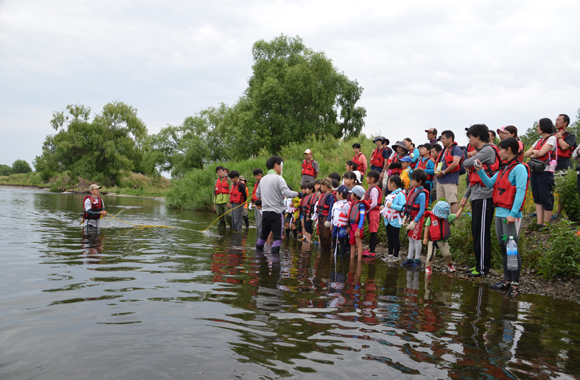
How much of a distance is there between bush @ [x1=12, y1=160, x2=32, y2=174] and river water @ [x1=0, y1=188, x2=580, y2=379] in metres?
146

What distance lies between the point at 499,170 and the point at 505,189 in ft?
1.74

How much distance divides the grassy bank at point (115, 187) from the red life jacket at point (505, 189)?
4554 centimetres

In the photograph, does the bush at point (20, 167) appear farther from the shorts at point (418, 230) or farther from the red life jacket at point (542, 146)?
the red life jacket at point (542, 146)

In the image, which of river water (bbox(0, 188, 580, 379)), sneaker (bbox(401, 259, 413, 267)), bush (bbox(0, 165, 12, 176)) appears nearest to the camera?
river water (bbox(0, 188, 580, 379))

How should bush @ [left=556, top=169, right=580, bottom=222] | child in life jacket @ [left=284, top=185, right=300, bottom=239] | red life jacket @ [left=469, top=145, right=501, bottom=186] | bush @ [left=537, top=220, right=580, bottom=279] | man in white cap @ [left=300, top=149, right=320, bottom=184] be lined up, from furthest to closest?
man in white cap @ [left=300, top=149, right=320, bottom=184] → child in life jacket @ [left=284, top=185, right=300, bottom=239] → bush @ [left=556, top=169, right=580, bottom=222] → red life jacket @ [left=469, top=145, right=501, bottom=186] → bush @ [left=537, top=220, right=580, bottom=279]

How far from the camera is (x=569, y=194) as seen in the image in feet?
28.0

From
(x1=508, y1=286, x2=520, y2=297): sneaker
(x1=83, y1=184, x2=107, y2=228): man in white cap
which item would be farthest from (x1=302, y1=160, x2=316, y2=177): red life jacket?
(x1=508, y1=286, x2=520, y2=297): sneaker

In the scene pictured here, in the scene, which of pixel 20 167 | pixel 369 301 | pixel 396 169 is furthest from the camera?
pixel 20 167

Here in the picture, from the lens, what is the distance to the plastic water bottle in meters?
5.85

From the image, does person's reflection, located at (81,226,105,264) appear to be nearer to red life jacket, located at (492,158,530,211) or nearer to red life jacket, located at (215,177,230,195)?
red life jacket, located at (215,177,230,195)

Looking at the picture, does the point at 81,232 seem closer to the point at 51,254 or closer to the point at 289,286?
the point at 51,254

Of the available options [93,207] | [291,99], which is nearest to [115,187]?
[291,99]

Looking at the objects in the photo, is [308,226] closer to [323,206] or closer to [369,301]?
[323,206]

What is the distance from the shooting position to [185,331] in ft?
12.5
